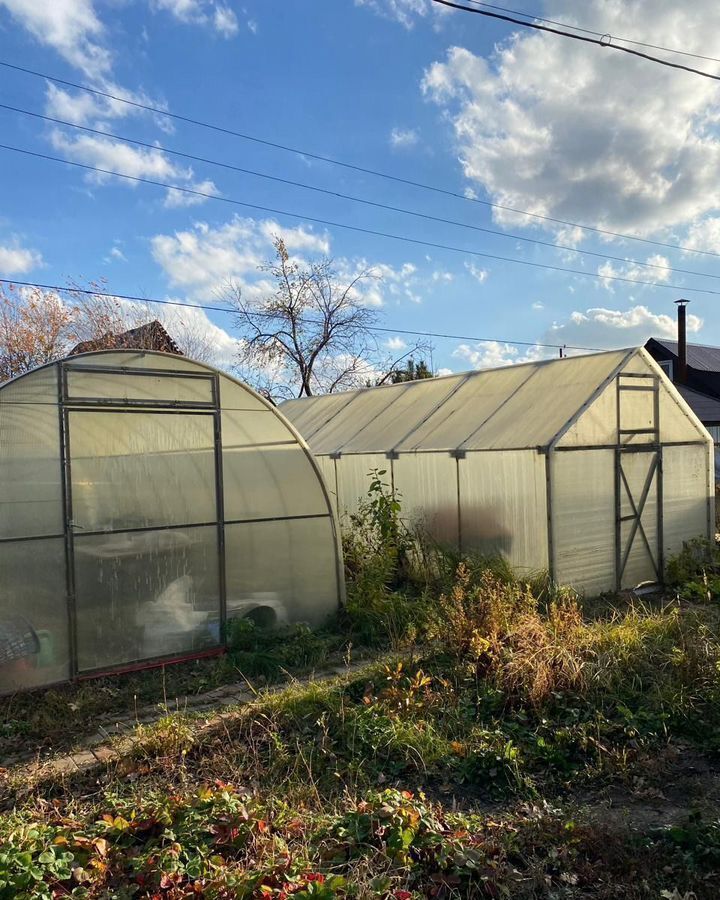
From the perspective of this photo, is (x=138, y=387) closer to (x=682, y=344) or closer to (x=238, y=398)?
(x=238, y=398)

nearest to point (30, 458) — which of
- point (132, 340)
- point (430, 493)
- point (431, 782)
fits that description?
point (431, 782)

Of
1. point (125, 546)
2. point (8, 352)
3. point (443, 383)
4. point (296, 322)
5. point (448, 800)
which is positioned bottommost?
→ point (448, 800)

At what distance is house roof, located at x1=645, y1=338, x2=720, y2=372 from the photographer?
31516 millimetres

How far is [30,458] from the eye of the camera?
5902 millimetres

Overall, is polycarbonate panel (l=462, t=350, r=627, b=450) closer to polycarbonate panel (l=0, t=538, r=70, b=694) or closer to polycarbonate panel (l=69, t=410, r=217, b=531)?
polycarbonate panel (l=69, t=410, r=217, b=531)

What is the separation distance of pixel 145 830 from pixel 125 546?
140 inches

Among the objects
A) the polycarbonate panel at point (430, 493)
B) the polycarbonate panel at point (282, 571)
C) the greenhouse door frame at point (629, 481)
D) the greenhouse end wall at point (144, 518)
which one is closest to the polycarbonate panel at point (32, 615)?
the greenhouse end wall at point (144, 518)

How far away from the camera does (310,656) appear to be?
653cm

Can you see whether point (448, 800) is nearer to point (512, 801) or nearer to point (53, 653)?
point (512, 801)

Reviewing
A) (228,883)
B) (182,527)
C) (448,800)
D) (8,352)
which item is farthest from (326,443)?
(8,352)

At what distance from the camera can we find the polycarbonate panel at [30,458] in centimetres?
578

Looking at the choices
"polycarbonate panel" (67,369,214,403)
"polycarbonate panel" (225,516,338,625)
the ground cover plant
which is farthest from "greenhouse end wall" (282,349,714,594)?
"polycarbonate panel" (67,369,214,403)

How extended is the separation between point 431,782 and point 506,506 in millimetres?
4837

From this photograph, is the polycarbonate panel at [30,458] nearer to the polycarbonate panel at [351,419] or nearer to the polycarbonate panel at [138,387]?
the polycarbonate panel at [138,387]
